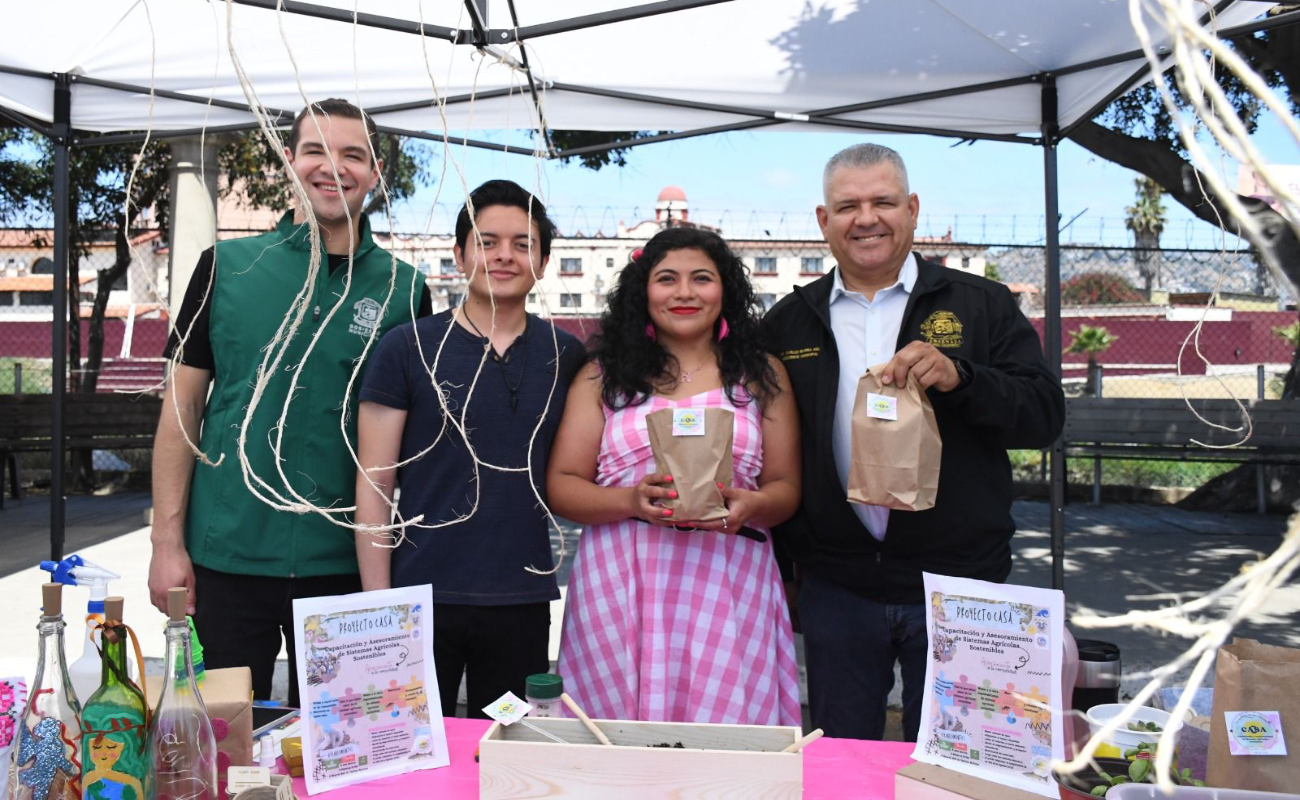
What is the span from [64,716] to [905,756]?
4.30ft

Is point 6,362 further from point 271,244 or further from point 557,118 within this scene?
point 271,244

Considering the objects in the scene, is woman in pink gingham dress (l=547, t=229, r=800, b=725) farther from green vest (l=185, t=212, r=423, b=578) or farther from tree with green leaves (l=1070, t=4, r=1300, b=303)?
tree with green leaves (l=1070, t=4, r=1300, b=303)

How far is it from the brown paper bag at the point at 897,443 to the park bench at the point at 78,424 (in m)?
8.32

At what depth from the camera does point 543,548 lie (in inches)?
82.6

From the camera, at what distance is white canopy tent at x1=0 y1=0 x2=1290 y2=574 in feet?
9.61

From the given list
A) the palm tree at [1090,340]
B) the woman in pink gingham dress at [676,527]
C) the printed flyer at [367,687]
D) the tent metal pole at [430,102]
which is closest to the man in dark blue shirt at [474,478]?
the woman in pink gingham dress at [676,527]

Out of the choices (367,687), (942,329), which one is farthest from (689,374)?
(367,687)

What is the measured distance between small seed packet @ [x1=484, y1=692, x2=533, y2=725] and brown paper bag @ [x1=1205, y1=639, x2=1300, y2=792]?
985 mm

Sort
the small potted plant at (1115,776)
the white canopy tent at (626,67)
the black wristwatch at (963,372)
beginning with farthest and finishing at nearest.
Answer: the white canopy tent at (626,67) < the black wristwatch at (963,372) < the small potted plant at (1115,776)

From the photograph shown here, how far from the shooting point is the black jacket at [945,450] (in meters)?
2.11

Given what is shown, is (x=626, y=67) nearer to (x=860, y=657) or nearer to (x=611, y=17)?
(x=611, y=17)

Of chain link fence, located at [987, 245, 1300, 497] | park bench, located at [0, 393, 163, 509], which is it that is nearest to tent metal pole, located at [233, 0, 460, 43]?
chain link fence, located at [987, 245, 1300, 497]

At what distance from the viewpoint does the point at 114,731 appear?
1.30 metres

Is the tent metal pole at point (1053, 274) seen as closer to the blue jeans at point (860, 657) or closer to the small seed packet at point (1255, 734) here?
the blue jeans at point (860, 657)
